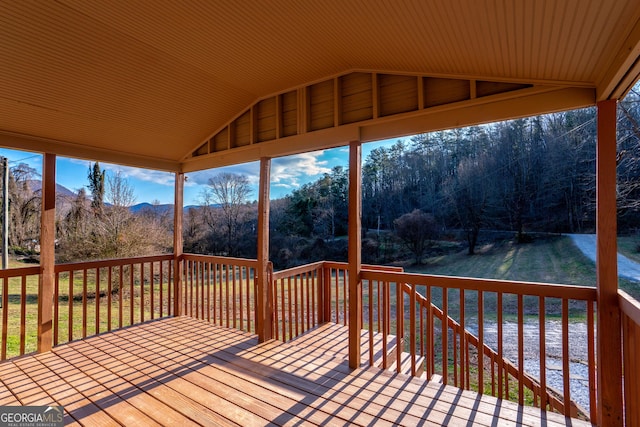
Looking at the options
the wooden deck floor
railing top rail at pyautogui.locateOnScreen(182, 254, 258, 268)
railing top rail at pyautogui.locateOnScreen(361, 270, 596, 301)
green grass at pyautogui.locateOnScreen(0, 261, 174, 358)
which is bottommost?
green grass at pyautogui.locateOnScreen(0, 261, 174, 358)

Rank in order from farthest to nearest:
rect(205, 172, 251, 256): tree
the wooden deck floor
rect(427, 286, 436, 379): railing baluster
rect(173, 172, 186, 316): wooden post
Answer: rect(205, 172, 251, 256): tree, rect(173, 172, 186, 316): wooden post, rect(427, 286, 436, 379): railing baluster, the wooden deck floor

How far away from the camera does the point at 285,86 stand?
3771 mm

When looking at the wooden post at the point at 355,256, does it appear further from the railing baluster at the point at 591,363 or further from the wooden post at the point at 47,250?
the wooden post at the point at 47,250

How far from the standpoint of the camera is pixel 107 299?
5.07 m

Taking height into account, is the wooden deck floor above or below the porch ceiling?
below

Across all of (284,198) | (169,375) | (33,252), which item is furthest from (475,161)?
(33,252)

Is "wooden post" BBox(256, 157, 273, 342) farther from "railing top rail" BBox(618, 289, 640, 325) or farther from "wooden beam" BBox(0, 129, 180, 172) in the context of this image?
"railing top rail" BBox(618, 289, 640, 325)

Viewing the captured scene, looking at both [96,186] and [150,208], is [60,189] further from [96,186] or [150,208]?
[150,208]

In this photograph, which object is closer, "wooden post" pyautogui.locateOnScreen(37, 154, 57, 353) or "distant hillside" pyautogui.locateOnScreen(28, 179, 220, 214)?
"wooden post" pyautogui.locateOnScreen(37, 154, 57, 353)

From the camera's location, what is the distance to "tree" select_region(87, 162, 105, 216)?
11.5 metres

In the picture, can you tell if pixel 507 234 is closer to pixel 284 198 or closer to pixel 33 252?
pixel 284 198

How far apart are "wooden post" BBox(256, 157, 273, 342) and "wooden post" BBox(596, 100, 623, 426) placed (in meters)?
3.29

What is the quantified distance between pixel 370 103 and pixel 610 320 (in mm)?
2728

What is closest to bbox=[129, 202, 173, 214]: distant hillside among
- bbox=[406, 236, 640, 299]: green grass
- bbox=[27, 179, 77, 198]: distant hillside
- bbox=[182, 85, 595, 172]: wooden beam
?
bbox=[27, 179, 77, 198]: distant hillside
